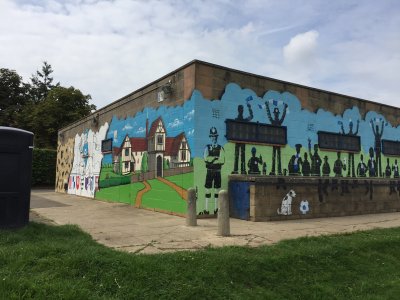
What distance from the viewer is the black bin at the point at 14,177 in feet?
24.1

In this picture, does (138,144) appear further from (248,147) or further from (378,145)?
(378,145)

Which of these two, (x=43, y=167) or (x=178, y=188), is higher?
(x=43, y=167)

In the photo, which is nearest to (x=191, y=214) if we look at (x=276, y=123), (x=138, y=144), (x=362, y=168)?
(x=276, y=123)

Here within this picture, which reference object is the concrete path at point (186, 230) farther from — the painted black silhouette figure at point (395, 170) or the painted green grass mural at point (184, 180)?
the painted black silhouette figure at point (395, 170)

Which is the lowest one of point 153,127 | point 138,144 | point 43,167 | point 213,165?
point 213,165

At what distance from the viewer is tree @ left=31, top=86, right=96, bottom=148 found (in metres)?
39.9

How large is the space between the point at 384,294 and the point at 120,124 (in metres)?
14.5

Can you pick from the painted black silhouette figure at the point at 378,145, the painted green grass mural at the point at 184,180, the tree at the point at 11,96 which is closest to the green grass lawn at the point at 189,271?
the painted green grass mural at the point at 184,180

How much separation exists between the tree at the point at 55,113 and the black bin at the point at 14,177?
34.1m

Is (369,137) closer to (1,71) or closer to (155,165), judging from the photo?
(155,165)

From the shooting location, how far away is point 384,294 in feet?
19.0

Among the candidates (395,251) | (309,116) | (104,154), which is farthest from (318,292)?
(104,154)

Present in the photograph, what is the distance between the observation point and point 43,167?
32.5m

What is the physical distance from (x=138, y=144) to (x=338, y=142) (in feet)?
28.7
